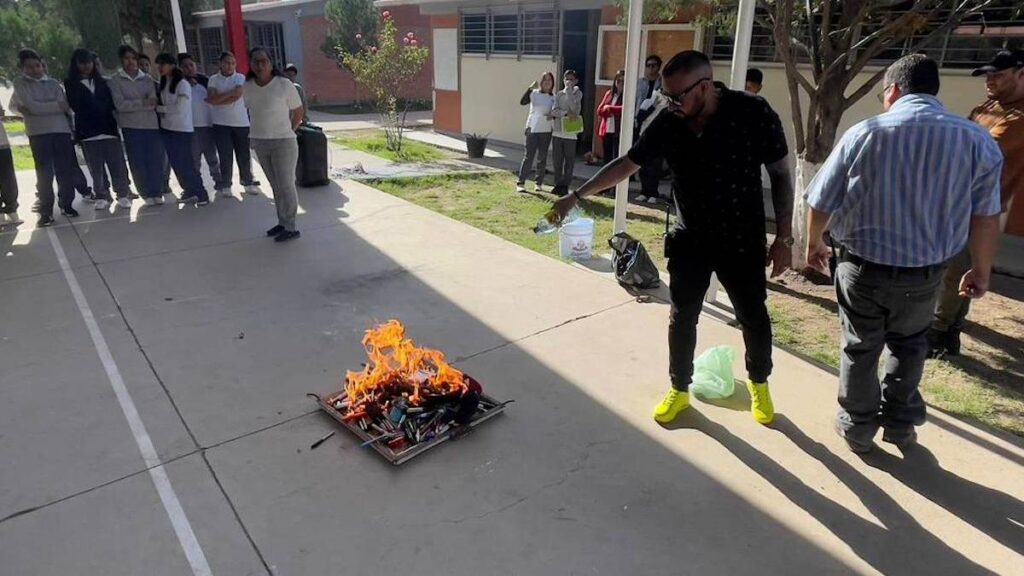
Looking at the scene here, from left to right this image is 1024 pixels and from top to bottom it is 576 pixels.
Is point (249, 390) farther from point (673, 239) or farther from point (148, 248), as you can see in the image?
point (148, 248)

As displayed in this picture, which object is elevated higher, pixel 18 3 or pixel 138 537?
pixel 18 3

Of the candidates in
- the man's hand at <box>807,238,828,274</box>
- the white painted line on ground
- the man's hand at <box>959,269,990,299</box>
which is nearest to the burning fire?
the white painted line on ground

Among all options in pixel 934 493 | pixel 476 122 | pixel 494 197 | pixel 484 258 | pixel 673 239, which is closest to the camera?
pixel 934 493

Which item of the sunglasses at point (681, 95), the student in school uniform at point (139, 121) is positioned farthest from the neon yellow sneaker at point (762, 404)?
the student in school uniform at point (139, 121)

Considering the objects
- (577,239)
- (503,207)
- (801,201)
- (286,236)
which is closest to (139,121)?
(286,236)

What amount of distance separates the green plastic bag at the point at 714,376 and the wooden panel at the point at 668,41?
22.1 feet

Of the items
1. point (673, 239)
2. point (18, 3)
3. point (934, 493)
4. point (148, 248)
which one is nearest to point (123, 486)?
point (673, 239)

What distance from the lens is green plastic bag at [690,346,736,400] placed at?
11.8 ft

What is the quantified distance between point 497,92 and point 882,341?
1116cm

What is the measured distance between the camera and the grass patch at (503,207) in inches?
268

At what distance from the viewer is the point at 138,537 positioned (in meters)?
2.54

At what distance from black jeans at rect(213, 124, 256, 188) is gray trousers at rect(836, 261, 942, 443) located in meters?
7.20

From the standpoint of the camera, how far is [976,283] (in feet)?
9.34

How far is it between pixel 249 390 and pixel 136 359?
0.92 m
